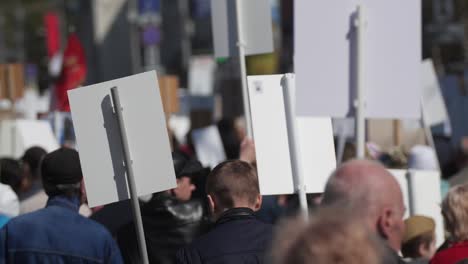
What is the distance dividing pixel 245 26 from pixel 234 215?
2.48 metres

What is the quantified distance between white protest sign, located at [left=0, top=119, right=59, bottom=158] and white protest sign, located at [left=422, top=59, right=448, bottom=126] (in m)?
3.60

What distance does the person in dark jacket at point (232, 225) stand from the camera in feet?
15.3

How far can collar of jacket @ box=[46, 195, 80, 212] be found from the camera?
5.16 meters

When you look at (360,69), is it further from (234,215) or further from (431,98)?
(431,98)

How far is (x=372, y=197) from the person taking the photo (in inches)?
135

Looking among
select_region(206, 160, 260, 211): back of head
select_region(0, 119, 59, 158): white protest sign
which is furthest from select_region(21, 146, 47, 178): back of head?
select_region(206, 160, 260, 211): back of head

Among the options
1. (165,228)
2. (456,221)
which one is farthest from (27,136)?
(456,221)

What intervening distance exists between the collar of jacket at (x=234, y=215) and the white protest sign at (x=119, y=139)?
1.28 feet

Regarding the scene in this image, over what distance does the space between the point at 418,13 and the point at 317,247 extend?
2586 mm

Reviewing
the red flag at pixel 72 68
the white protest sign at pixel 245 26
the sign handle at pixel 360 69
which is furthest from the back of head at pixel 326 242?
the red flag at pixel 72 68

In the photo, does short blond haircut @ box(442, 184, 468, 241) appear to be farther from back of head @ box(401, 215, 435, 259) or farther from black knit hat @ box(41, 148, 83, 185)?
black knit hat @ box(41, 148, 83, 185)

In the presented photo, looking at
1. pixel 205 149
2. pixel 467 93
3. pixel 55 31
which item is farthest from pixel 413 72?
pixel 55 31

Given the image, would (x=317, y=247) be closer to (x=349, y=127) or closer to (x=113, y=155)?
(x=113, y=155)

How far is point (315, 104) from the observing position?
4.95 meters
